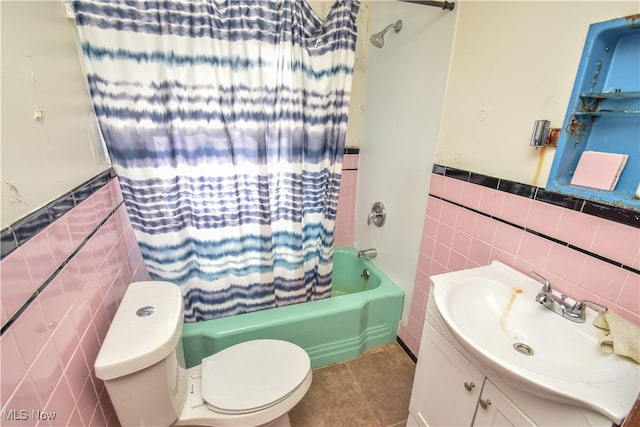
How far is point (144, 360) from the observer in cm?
80

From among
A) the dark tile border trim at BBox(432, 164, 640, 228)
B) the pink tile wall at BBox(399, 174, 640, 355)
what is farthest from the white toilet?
the dark tile border trim at BBox(432, 164, 640, 228)

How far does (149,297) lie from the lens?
103 cm

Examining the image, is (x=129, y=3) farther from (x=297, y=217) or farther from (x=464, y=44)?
(x=464, y=44)

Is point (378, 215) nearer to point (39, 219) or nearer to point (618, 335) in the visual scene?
point (618, 335)

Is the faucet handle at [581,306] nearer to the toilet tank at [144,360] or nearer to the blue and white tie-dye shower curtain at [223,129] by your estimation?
the blue and white tie-dye shower curtain at [223,129]

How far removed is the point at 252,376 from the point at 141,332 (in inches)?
19.1

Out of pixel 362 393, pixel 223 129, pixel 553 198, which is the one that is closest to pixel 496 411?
pixel 553 198

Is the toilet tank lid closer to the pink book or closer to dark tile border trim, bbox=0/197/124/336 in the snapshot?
dark tile border trim, bbox=0/197/124/336

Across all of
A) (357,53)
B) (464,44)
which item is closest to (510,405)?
(464,44)

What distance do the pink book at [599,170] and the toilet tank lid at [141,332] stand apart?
1.41 metres

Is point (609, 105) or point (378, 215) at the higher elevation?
point (609, 105)

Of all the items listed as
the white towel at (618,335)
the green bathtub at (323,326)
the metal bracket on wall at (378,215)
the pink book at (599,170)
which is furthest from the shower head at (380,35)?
the white towel at (618,335)

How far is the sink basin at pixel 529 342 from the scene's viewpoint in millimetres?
637

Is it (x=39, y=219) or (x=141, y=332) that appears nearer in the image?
(x=39, y=219)
